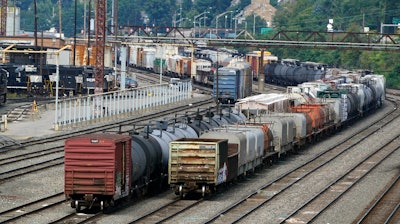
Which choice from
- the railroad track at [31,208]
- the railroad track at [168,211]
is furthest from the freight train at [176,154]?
the railroad track at [31,208]

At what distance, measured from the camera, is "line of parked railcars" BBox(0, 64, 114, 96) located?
10506 cm

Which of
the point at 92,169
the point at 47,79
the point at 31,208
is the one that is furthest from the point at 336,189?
the point at 47,79

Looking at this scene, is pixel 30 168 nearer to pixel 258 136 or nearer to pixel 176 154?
pixel 258 136

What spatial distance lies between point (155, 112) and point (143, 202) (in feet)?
159

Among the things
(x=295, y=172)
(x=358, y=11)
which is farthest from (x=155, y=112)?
(x=358, y=11)

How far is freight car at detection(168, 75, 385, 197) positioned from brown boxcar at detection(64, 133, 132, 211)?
4.42 metres

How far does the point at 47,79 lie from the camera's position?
352 ft

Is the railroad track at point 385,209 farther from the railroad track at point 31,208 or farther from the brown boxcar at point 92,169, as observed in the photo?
the railroad track at point 31,208

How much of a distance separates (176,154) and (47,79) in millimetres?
68387

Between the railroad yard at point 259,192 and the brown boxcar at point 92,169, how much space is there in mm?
787

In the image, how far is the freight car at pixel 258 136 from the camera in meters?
40.6

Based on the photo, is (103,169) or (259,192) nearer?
(103,169)

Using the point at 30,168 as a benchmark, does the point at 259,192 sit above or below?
above

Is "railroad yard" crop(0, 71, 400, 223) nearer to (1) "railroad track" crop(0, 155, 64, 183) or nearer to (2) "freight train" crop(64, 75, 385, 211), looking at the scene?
(1) "railroad track" crop(0, 155, 64, 183)
